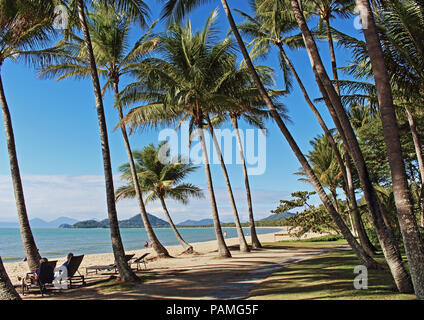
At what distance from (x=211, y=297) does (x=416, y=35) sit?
8570mm

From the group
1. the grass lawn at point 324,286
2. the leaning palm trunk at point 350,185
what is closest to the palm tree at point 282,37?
the leaning palm trunk at point 350,185

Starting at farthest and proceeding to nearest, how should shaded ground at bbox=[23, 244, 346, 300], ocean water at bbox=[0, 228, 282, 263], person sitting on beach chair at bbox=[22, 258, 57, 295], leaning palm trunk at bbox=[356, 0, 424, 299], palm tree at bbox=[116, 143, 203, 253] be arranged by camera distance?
ocean water at bbox=[0, 228, 282, 263]
palm tree at bbox=[116, 143, 203, 253]
person sitting on beach chair at bbox=[22, 258, 57, 295]
shaded ground at bbox=[23, 244, 346, 300]
leaning palm trunk at bbox=[356, 0, 424, 299]

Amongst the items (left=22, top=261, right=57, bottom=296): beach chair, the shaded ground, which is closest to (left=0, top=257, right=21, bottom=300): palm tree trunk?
the shaded ground

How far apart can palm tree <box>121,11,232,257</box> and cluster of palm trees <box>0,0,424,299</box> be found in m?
0.05

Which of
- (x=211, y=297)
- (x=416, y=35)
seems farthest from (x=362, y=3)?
(x=211, y=297)

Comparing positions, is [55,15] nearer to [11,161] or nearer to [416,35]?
[11,161]

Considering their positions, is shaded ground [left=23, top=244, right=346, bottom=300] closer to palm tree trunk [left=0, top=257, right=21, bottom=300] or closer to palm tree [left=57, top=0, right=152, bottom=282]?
palm tree [left=57, top=0, right=152, bottom=282]

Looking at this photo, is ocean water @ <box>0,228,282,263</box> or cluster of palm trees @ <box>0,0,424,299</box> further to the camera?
ocean water @ <box>0,228,282,263</box>

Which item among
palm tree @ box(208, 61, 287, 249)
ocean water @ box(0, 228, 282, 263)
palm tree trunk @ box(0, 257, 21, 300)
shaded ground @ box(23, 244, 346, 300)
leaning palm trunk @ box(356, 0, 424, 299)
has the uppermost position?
palm tree @ box(208, 61, 287, 249)

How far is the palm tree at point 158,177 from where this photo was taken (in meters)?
21.5

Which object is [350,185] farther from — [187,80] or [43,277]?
[43,277]

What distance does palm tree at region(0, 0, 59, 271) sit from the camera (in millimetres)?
9000

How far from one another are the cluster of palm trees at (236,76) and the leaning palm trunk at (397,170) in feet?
0.05

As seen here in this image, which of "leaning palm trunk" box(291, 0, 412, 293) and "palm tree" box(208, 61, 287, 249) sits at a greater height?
"palm tree" box(208, 61, 287, 249)
